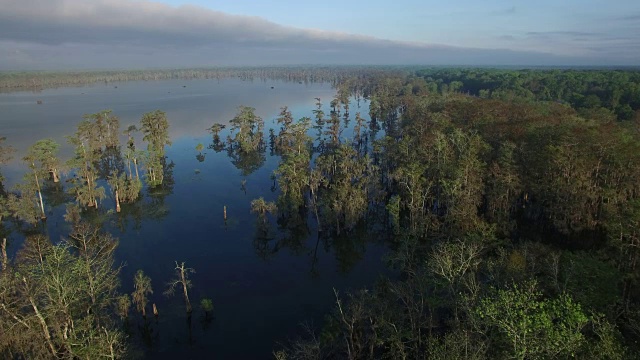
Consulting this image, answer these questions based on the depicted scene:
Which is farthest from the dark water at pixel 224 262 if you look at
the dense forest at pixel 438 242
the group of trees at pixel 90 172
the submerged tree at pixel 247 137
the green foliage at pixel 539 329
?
the green foliage at pixel 539 329

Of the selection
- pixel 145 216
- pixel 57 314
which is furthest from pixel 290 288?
pixel 145 216

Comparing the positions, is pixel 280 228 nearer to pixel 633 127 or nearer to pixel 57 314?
pixel 57 314

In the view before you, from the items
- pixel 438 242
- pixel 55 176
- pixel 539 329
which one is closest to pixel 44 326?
pixel 539 329

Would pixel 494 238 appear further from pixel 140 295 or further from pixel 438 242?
pixel 140 295

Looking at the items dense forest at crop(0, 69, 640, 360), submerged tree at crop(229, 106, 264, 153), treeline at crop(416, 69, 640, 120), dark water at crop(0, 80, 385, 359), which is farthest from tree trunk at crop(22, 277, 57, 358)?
treeline at crop(416, 69, 640, 120)

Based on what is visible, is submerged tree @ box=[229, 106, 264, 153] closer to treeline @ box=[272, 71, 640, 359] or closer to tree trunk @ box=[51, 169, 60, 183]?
treeline @ box=[272, 71, 640, 359]

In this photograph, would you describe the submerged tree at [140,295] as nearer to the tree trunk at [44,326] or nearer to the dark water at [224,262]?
the dark water at [224,262]

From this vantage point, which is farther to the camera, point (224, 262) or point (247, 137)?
point (247, 137)
